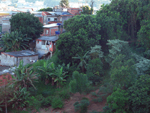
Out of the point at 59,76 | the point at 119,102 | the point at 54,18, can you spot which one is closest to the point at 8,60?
the point at 59,76

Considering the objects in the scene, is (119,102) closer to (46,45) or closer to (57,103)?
(57,103)

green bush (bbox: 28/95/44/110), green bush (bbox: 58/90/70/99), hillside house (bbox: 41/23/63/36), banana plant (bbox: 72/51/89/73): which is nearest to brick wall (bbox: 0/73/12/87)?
green bush (bbox: 28/95/44/110)

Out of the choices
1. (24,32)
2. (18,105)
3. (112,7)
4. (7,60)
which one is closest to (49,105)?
(18,105)

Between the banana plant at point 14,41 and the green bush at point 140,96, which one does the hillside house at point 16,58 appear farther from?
the green bush at point 140,96

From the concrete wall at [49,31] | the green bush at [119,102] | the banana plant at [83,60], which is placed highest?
the concrete wall at [49,31]

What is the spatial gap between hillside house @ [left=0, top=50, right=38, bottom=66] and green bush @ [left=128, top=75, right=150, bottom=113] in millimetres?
13539

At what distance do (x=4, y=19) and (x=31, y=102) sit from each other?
68.8 ft

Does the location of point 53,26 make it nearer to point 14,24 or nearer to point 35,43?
point 35,43

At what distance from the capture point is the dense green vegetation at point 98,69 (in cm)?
1103

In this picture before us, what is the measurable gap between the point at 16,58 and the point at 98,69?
31.3 feet

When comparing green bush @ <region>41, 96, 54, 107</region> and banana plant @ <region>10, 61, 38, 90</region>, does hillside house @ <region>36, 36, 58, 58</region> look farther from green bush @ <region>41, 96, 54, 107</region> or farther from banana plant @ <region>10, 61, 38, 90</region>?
green bush @ <region>41, 96, 54, 107</region>

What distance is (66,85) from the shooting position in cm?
1672

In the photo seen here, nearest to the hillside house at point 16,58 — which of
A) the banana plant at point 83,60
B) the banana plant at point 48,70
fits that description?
the banana plant at point 48,70

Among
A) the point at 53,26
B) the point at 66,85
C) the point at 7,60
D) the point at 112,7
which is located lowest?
the point at 66,85
